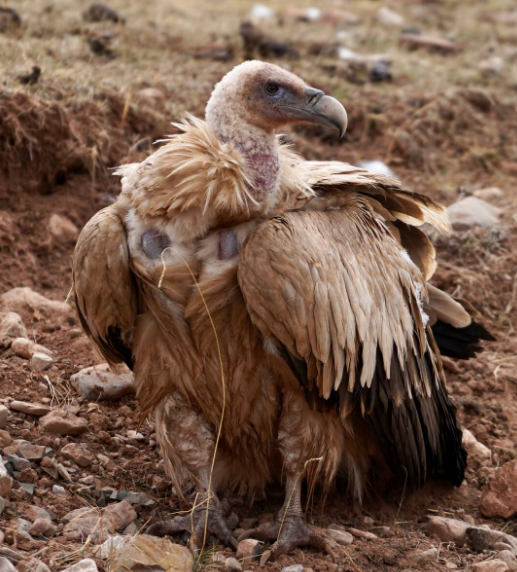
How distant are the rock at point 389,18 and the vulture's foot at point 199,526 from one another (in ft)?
27.6

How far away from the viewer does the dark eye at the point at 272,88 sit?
3801 millimetres

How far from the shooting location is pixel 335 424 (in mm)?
4070

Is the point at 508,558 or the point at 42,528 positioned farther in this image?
the point at 508,558

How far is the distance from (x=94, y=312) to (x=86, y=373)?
3.07ft

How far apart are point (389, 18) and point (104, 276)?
857 cm

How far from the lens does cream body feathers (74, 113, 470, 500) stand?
363cm

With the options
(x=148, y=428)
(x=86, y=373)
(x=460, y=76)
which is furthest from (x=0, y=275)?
(x=460, y=76)

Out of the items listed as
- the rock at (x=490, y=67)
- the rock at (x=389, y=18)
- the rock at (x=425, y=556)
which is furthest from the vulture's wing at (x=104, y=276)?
the rock at (x=389, y=18)

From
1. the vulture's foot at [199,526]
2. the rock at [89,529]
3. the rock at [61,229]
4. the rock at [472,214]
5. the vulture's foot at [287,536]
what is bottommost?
the vulture's foot at [199,526]

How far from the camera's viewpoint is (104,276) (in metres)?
3.78

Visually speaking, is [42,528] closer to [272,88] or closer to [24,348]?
[24,348]

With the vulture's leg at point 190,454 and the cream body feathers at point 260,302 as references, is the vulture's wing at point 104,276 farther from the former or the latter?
the vulture's leg at point 190,454

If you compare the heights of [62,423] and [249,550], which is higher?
[62,423]

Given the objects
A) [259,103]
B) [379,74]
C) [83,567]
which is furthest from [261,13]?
[83,567]
